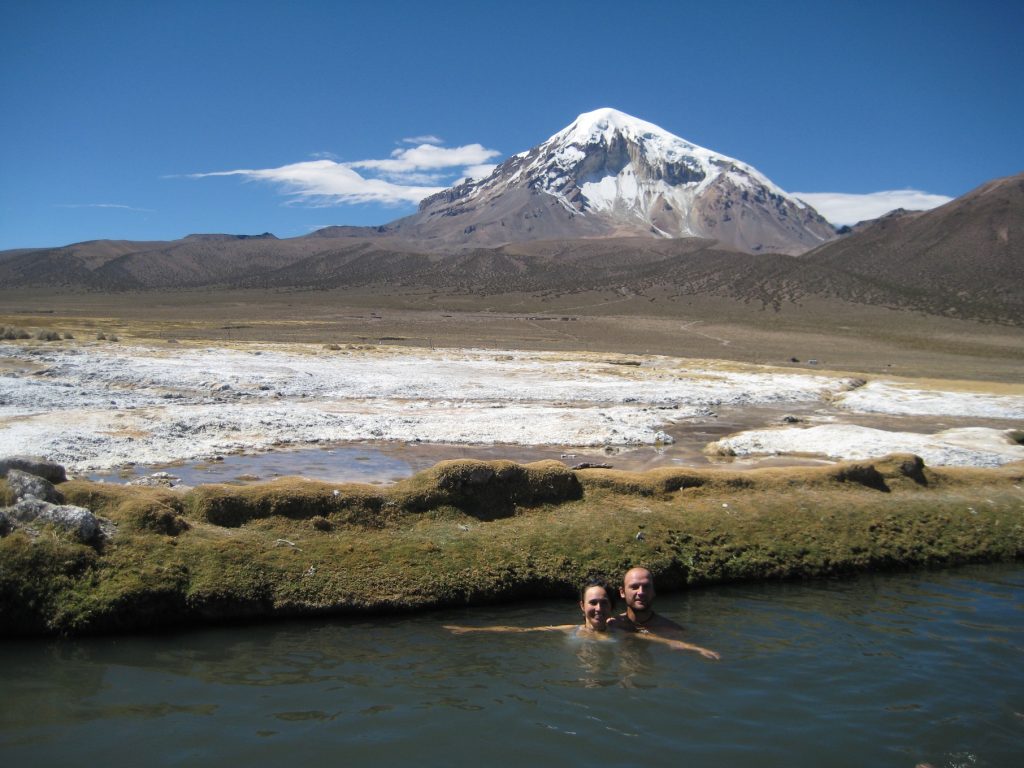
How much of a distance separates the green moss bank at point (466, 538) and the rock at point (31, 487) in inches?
13.5

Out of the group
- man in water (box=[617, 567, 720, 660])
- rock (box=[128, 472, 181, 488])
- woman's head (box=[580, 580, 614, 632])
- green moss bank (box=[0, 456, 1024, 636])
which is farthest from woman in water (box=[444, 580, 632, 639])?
rock (box=[128, 472, 181, 488])

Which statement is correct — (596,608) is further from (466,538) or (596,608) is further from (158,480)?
(158,480)

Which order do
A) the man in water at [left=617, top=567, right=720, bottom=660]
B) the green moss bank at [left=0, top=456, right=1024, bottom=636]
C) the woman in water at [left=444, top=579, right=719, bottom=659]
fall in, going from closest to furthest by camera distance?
the woman in water at [left=444, top=579, right=719, bottom=659], the man in water at [left=617, top=567, right=720, bottom=660], the green moss bank at [left=0, top=456, right=1024, bottom=636]

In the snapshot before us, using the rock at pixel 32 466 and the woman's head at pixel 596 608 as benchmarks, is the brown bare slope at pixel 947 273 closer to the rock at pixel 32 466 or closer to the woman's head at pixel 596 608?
the woman's head at pixel 596 608

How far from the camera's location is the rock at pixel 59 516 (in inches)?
443

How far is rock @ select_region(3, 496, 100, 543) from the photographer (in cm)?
1125

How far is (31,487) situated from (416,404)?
23034 mm

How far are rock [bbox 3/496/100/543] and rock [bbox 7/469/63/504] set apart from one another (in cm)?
40

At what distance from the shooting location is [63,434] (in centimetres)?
2217

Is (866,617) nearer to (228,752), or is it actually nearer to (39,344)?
(228,752)

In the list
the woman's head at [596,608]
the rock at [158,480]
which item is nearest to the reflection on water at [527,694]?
the woman's head at [596,608]

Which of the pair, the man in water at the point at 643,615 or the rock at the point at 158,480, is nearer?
the man in water at the point at 643,615

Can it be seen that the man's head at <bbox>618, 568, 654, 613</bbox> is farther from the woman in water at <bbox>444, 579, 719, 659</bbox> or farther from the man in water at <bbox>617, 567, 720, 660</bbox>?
the woman in water at <bbox>444, 579, 719, 659</bbox>

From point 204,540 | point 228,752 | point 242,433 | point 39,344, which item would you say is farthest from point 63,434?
point 39,344
